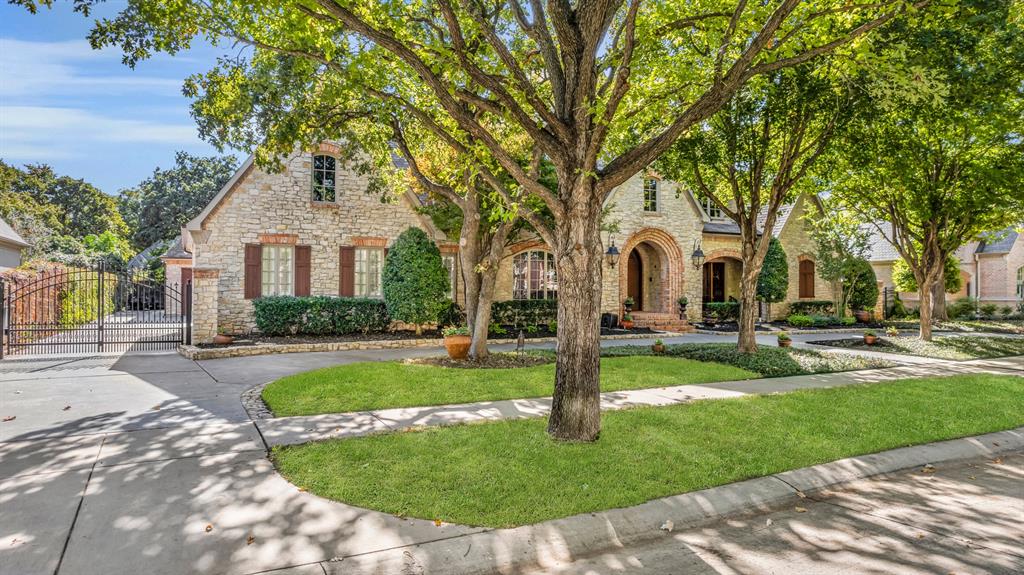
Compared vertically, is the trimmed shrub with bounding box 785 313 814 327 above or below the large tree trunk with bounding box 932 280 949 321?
below

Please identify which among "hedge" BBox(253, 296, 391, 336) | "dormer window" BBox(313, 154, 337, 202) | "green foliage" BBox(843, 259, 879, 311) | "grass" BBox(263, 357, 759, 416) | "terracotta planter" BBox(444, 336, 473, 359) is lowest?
"grass" BBox(263, 357, 759, 416)

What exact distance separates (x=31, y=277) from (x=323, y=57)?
14.1 metres

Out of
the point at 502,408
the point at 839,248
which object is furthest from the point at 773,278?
the point at 502,408

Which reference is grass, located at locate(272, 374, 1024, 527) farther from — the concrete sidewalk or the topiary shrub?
the topiary shrub

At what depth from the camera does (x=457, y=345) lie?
11.6 metres

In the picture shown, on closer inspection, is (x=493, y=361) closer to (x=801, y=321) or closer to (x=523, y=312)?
(x=523, y=312)

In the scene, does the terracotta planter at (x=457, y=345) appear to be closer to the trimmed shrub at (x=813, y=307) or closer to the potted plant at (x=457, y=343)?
the potted plant at (x=457, y=343)

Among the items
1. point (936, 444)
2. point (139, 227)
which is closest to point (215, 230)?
point (936, 444)

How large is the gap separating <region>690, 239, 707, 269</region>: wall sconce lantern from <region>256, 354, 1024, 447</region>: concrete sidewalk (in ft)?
36.9

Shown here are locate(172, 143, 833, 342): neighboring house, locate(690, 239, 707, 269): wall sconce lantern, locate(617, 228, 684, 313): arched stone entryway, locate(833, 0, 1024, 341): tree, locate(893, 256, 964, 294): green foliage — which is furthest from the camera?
locate(893, 256, 964, 294): green foliage

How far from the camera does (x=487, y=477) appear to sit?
4.73 metres

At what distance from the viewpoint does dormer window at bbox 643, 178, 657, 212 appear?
21.9m

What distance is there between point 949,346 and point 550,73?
1590cm

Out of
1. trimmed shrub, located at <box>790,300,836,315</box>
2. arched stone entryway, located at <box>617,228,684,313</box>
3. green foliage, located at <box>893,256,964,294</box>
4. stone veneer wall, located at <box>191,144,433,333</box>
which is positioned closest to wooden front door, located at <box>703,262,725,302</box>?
trimmed shrub, located at <box>790,300,836,315</box>
